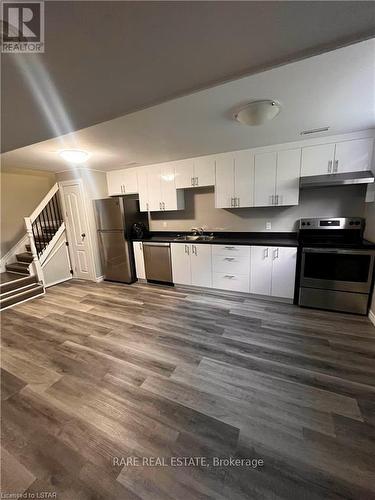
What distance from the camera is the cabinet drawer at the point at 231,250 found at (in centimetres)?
314

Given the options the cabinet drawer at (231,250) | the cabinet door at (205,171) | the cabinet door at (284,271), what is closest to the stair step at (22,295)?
the cabinet drawer at (231,250)

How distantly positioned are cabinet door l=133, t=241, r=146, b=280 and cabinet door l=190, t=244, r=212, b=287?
43.9 inches

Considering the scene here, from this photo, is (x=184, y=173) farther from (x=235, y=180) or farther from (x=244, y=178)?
(x=244, y=178)

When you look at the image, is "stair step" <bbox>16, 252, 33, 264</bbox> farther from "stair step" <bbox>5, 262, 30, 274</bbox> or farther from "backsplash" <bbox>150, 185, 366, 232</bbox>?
"backsplash" <bbox>150, 185, 366, 232</bbox>

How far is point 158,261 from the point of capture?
3877mm

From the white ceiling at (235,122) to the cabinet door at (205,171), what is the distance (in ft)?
0.63

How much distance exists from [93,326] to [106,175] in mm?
3174

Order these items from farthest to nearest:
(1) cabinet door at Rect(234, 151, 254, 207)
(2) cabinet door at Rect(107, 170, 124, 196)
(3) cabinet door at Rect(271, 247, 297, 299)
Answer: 1. (2) cabinet door at Rect(107, 170, 124, 196)
2. (1) cabinet door at Rect(234, 151, 254, 207)
3. (3) cabinet door at Rect(271, 247, 297, 299)

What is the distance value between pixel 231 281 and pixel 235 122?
2.25 m

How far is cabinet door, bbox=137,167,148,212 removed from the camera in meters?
3.98

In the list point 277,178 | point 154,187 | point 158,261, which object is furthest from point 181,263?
point 277,178

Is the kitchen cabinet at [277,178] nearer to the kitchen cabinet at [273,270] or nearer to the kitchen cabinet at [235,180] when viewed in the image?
the kitchen cabinet at [235,180]

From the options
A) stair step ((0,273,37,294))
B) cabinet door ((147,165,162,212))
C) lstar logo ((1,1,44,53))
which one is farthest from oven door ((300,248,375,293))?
stair step ((0,273,37,294))

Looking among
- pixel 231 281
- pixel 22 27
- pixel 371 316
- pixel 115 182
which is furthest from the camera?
pixel 115 182
